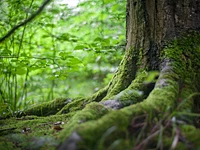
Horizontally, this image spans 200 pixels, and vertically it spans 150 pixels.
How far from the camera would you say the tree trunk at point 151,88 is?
1575 millimetres

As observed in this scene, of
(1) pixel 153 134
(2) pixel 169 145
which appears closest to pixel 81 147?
(1) pixel 153 134

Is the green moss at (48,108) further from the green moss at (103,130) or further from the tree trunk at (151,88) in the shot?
the green moss at (103,130)

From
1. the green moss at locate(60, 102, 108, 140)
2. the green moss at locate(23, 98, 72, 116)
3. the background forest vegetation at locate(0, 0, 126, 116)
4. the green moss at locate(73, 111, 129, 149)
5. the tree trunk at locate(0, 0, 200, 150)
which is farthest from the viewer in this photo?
the background forest vegetation at locate(0, 0, 126, 116)

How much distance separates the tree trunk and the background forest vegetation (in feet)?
2.10

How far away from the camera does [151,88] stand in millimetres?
2617

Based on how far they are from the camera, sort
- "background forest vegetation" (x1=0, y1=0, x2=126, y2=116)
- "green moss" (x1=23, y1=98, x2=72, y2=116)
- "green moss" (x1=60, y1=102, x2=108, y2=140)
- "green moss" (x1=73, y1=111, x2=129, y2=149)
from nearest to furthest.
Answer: "green moss" (x1=73, y1=111, x2=129, y2=149), "green moss" (x1=60, y1=102, x2=108, y2=140), "green moss" (x1=23, y1=98, x2=72, y2=116), "background forest vegetation" (x1=0, y1=0, x2=126, y2=116)

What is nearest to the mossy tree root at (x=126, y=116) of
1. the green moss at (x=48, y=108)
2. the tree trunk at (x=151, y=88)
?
the tree trunk at (x=151, y=88)

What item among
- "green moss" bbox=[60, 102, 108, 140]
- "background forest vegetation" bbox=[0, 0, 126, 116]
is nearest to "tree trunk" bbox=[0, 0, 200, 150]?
"green moss" bbox=[60, 102, 108, 140]

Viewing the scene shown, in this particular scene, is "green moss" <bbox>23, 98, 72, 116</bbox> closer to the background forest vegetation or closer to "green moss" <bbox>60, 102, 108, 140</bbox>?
the background forest vegetation

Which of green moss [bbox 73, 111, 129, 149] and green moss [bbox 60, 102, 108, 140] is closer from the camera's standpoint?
green moss [bbox 73, 111, 129, 149]

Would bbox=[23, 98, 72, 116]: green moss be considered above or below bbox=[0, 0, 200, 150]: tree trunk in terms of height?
below

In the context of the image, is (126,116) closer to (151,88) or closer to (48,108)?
(151,88)

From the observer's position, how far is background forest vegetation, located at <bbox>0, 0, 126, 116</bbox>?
3.66m

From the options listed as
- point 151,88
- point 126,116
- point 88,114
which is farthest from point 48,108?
point 126,116
